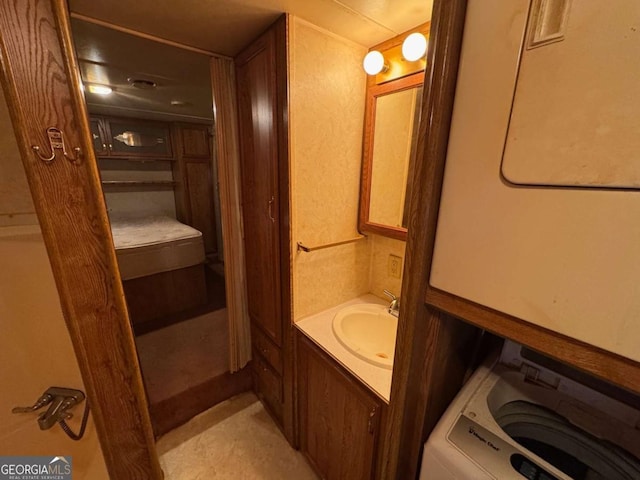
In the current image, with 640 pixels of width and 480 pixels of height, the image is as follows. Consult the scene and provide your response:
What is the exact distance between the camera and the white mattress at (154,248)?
96.0 inches

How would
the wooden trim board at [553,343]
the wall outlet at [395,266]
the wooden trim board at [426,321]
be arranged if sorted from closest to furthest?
the wooden trim board at [553,343], the wooden trim board at [426,321], the wall outlet at [395,266]

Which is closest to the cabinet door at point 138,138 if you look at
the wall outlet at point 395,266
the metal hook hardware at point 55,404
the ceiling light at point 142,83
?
the ceiling light at point 142,83

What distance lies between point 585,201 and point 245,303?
1815mm

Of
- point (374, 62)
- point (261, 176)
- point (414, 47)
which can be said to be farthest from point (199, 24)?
point (414, 47)

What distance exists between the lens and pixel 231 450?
1.58 metres

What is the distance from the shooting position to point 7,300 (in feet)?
2.68

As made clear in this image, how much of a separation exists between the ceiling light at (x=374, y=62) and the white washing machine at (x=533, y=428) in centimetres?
135

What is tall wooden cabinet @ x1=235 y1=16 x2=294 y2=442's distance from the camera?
1188 millimetres

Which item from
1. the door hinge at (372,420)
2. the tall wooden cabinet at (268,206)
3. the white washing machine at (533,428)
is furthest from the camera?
the tall wooden cabinet at (268,206)

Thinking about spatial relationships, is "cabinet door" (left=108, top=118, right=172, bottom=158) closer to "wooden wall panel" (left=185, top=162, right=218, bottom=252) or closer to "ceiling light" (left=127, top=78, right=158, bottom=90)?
"wooden wall panel" (left=185, top=162, right=218, bottom=252)

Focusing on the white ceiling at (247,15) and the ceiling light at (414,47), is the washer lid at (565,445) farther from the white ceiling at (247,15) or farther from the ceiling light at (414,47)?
the white ceiling at (247,15)

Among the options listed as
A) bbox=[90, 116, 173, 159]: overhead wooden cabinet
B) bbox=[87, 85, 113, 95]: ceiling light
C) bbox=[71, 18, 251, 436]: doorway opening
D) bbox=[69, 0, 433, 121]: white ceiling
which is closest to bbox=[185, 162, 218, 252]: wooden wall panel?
bbox=[71, 18, 251, 436]: doorway opening

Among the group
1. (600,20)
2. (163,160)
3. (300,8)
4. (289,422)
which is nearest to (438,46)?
(600,20)

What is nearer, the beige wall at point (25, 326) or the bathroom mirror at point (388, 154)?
the beige wall at point (25, 326)
